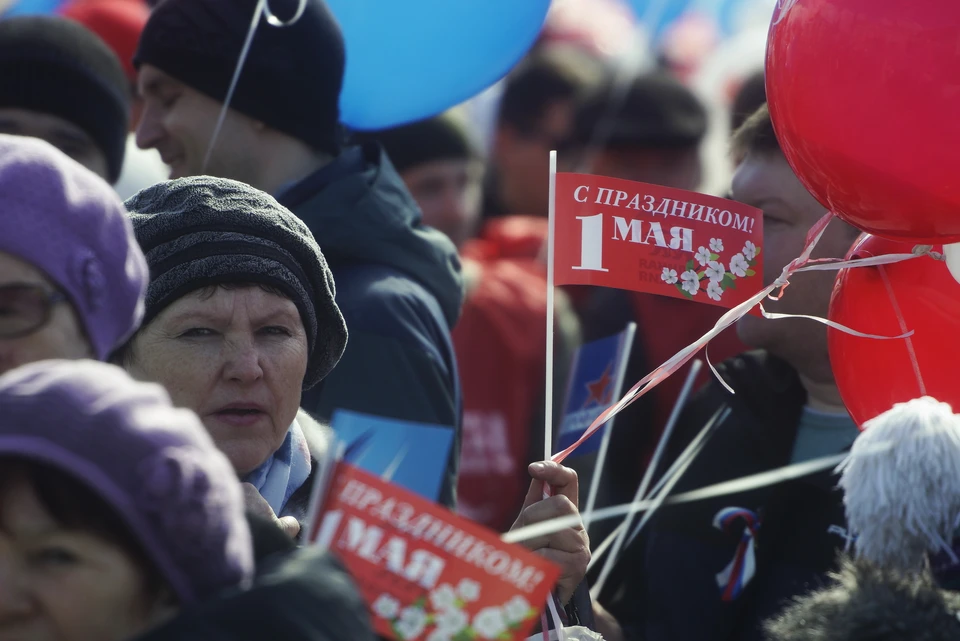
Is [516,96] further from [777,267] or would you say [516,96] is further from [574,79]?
[777,267]

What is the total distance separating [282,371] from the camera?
2457 millimetres

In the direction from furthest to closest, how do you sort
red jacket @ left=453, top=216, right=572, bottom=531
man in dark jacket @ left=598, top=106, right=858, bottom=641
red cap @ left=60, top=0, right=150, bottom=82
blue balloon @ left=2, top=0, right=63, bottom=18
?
1. blue balloon @ left=2, top=0, right=63, bottom=18
2. red cap @ left=60, top=0, right=150, bottom=82
3. red jacket @ left=453, top=216, right=572, bottom=531
4. man in dark jacket @ left=598, top=106, right=858, bottom=641

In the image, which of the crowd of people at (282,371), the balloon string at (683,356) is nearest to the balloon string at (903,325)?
the balloon string at (683,356)

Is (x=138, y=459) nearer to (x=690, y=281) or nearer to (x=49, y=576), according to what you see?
(x=49, y=576)

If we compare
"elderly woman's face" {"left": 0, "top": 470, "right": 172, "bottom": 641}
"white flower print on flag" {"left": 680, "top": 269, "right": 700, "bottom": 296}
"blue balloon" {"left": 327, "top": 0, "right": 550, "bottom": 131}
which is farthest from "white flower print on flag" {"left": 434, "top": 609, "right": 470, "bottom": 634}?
"blue balloon" {"left": 327, "top": 0, "right": 550, "bottom": 131}

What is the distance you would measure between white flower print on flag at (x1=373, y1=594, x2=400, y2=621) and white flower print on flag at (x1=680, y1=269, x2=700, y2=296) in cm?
101

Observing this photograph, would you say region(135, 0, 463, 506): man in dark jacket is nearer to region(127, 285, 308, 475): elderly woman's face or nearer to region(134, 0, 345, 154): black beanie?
region(134, 0, 345, 154): black beanie

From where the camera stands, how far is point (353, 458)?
84.7 inches

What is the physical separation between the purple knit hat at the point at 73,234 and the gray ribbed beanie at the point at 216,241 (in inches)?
18.8

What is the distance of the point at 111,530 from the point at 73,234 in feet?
1.66

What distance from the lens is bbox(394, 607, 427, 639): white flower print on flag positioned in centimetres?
169

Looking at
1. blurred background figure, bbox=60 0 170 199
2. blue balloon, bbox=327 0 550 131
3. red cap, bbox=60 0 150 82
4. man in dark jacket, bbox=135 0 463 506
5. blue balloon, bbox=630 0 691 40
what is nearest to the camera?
man in dark jacket, bbox=135 0 463 506

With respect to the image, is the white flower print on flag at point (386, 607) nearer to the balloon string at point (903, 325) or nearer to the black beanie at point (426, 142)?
the balloon string at point (903, 325)

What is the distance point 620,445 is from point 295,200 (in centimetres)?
135
